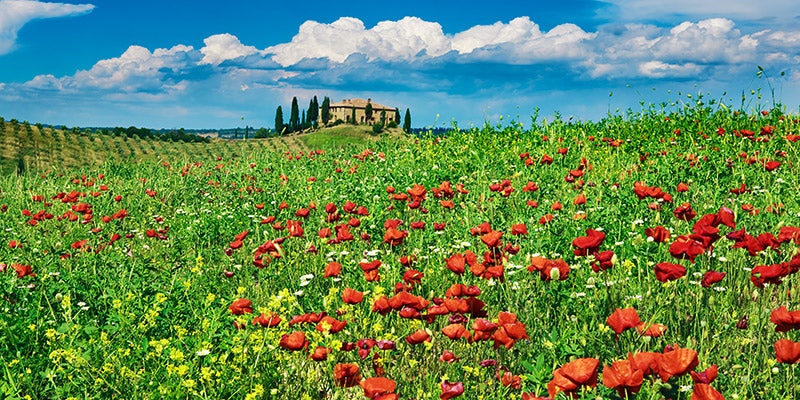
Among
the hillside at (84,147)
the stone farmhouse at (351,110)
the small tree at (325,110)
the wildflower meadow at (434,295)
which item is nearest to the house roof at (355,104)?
the stone farmhouse at (351,110)

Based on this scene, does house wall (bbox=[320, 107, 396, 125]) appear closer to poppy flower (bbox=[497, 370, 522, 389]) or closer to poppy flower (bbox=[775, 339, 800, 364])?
poppy flower (bbox=[497, 370, 522, 389])

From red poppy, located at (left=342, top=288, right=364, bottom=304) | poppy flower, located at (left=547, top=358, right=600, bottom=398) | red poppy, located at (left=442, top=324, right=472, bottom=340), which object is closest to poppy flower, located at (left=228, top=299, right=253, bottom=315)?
red poppy, located at (left=342, top=288, right=364, bottom=304)

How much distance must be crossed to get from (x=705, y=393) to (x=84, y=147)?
38496 millimetres

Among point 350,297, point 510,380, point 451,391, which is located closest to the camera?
point 451,391

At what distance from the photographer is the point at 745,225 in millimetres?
4535

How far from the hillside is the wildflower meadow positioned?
21.1 m

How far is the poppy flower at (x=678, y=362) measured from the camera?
5.44ft

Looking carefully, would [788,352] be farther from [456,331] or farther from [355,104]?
[355,104]

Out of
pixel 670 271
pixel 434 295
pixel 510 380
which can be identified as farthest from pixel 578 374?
pixel 434 295

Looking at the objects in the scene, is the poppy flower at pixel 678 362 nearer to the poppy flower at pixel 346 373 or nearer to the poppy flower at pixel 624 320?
the poppy flower at pixel 624 320

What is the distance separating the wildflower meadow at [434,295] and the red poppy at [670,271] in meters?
0.01

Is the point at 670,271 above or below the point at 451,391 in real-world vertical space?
above

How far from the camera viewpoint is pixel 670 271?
2.51m

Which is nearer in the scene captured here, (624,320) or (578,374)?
(578,374)
